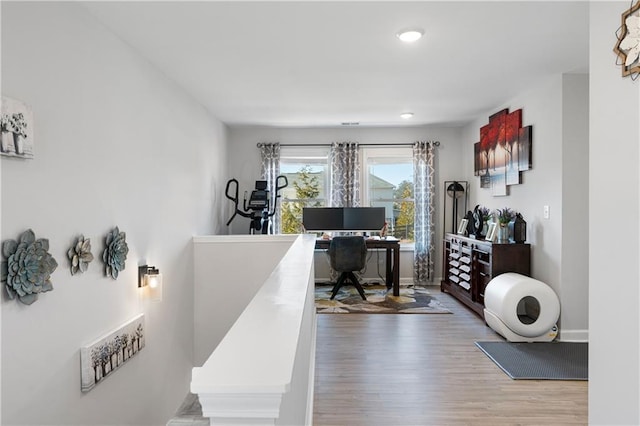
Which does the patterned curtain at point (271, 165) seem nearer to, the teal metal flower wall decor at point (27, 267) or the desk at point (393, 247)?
the desk at point (393, 247)

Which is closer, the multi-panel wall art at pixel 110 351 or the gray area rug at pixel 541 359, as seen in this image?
the multi-panel wall art at pixel 110 351

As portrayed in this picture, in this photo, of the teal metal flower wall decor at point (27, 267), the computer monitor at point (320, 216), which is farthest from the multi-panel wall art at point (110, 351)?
the computer monitor at point (320, 216)

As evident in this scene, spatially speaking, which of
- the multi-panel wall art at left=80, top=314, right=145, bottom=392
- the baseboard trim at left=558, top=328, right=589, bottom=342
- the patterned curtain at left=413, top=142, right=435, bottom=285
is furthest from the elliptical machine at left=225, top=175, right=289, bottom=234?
the baseboard trim at left=558, top=328, right=589, bottom=342

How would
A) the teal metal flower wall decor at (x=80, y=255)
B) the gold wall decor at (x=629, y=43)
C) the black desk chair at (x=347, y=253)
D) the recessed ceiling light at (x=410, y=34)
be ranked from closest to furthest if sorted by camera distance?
the gold wall decor at (x=629, y=43) < the teal metal flower wall decor at (x=80, y=255) < the recessed ceiling light at (x=410, y=34) < the black desk chair at (x=347, y=253)

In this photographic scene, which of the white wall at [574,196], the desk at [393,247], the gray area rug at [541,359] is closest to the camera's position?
the gray area rug at [541,359]

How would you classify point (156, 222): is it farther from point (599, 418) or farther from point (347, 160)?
point (347, 160)

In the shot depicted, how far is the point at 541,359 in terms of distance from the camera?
3270 mm

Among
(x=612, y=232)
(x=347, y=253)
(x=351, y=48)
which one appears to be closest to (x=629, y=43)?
(x=612, y=232)

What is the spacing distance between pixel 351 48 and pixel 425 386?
2506 millimetres

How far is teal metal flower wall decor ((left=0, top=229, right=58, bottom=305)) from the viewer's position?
172 centimetres

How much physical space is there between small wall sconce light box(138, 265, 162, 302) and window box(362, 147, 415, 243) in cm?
389

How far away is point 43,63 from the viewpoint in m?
1.96

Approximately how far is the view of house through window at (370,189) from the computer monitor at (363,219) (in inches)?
15.5

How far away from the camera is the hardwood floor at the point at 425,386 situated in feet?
8.10
